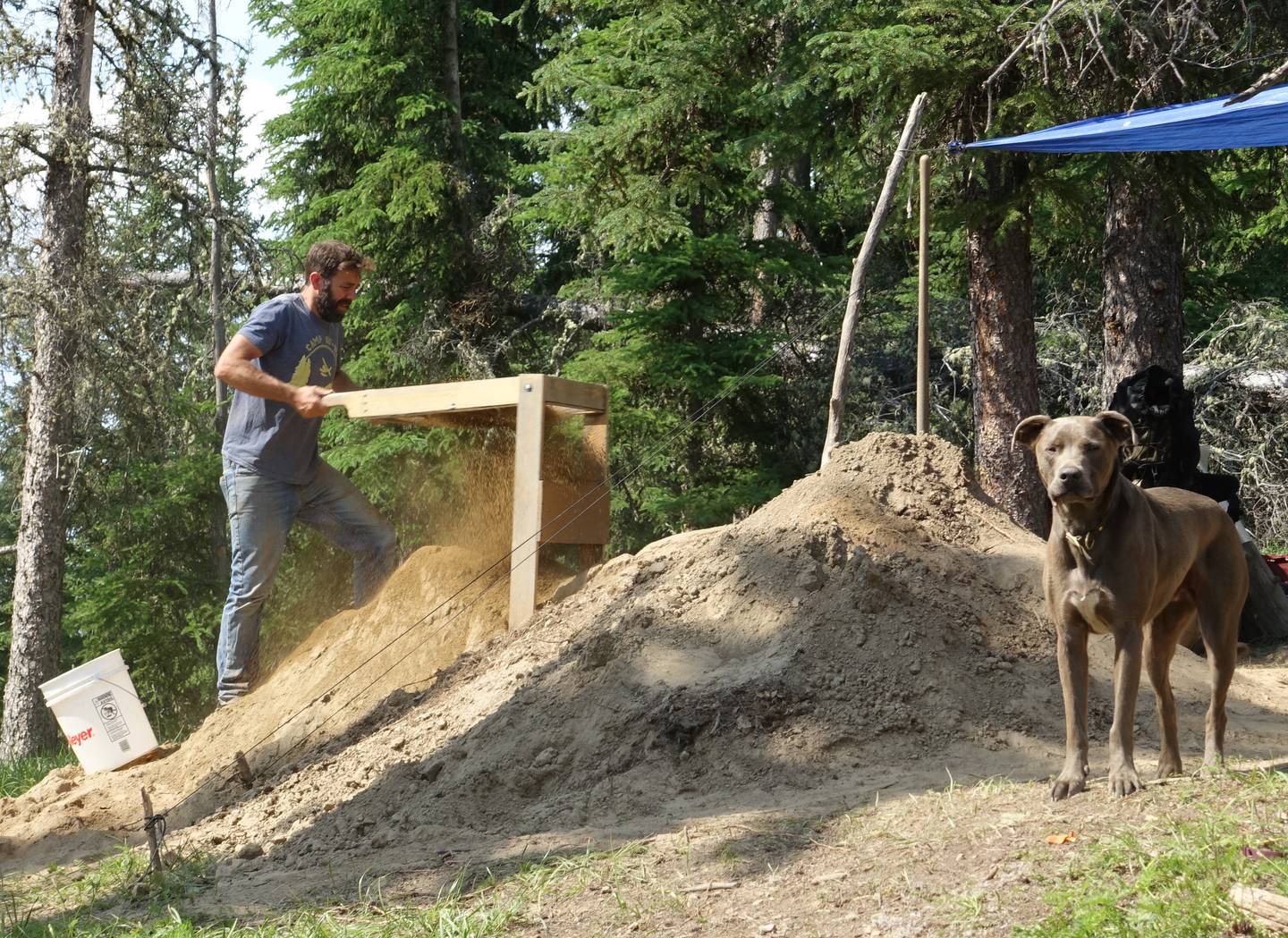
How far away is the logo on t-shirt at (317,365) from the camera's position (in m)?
7.02

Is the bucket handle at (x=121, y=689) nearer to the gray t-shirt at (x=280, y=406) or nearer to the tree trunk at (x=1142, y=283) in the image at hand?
Result: the gray t-shirt at (x=280, y=406)

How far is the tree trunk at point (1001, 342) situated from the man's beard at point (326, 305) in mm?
5282

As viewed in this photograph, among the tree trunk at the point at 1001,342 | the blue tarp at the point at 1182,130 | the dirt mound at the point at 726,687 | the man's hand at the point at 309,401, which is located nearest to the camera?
the dirt mound at the point at 726,687

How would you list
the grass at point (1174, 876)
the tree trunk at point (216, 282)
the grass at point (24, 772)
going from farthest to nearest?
the tree trunk at point (216, 282) < the grass at point (24, 772) < the grass at point (1174, 876)

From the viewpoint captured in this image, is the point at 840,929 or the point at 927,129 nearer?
the point at 840,929

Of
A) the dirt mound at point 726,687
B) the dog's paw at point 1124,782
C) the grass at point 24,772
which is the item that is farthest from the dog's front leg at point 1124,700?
the grass at point 24,772

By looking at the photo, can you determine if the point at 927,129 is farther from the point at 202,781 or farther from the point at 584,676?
the point at 202,781

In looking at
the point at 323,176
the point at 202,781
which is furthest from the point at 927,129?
the point at 323,176

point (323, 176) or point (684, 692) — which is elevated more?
point (323, 176)

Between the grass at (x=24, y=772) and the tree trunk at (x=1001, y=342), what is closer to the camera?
the grass at (x=24, y=772)

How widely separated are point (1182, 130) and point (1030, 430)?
3465 mm

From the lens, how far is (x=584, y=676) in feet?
19.0

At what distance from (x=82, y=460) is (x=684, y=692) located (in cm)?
819

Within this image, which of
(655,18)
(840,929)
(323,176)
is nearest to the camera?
(840,929)
